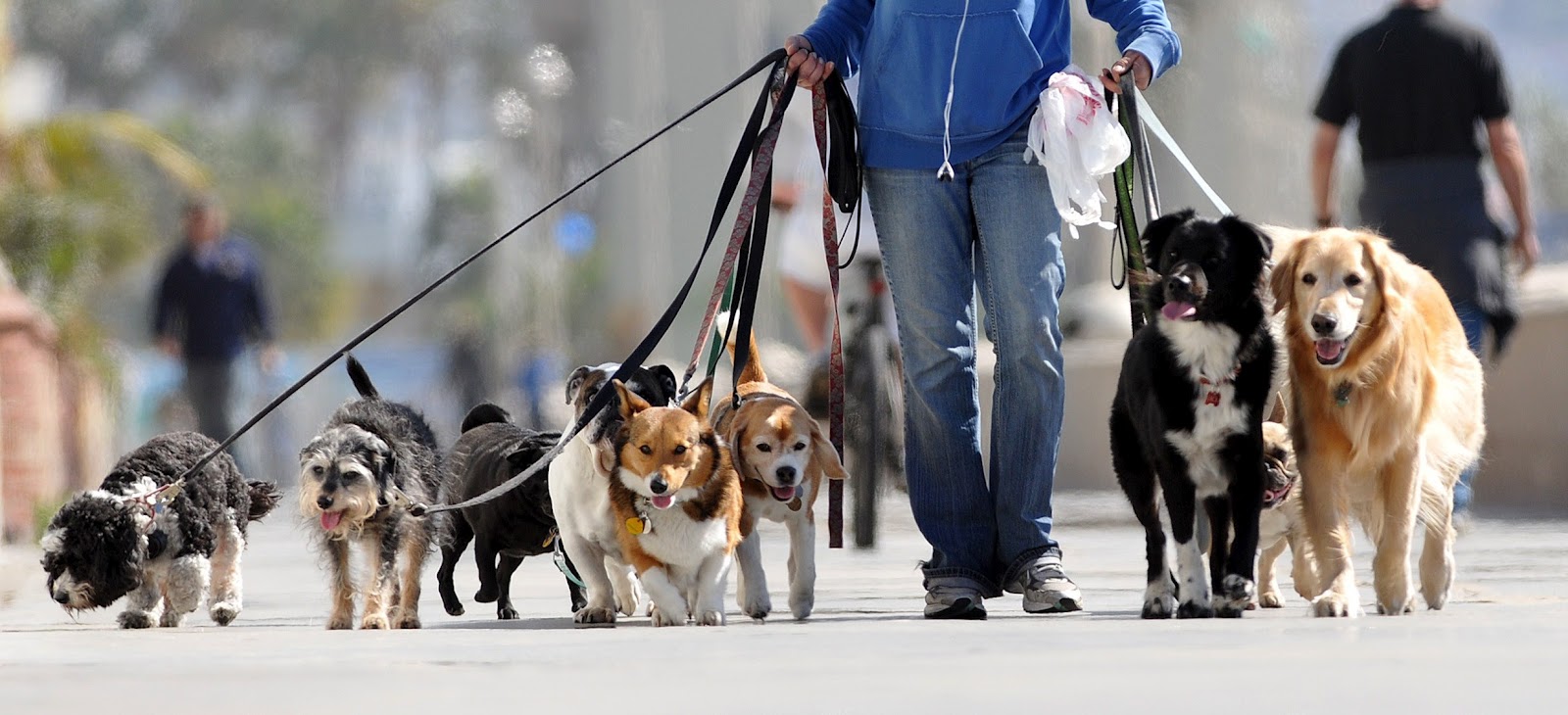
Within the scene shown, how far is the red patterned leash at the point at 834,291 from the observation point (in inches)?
249

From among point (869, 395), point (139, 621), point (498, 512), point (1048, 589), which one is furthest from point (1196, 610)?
point (869, 395)

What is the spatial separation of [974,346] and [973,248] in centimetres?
26

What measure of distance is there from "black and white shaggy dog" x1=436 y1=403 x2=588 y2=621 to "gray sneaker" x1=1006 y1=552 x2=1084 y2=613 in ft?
4.25

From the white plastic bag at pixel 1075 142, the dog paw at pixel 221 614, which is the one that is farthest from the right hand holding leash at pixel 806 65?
the dog paw at pixel 221 614

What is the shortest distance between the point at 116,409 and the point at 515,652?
1222cm

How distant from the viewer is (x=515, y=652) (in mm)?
5078

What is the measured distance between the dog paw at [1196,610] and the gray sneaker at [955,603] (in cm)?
54

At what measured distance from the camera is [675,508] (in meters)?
5.90

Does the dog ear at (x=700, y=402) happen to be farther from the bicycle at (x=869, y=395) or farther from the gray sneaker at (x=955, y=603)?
the bicycle at (x=869, y=395)

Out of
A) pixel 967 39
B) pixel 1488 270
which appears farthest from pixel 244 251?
pixel 967 39

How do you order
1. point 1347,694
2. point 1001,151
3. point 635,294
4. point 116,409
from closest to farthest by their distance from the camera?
point 1347,694 → point 1001,151 → point 116,409 → point 635,294

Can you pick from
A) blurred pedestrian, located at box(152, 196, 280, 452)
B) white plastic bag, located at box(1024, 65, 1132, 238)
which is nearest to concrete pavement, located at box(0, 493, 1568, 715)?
white plastic bag, located at box(1024, 65, 1132, 238)

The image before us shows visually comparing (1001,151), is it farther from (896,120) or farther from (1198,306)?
(1198,306)

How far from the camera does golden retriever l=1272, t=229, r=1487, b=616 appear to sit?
5.65 metres
